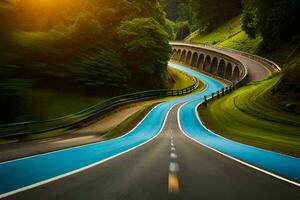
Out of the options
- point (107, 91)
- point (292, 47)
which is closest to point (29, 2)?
point (107, 91)

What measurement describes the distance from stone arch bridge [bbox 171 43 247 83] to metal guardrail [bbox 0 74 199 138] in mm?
11862

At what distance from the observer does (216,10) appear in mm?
→ 122750

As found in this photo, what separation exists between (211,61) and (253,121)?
6233cm

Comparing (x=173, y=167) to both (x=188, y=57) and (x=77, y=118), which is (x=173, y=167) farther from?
(x=188, y=57)

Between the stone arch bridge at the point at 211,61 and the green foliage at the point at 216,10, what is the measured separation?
16931mm

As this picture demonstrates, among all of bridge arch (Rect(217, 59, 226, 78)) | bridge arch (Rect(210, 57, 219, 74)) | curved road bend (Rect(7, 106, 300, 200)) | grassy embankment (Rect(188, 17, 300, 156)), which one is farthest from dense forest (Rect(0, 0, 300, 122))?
bridge arch (Rect(210, 57, 219, 74))

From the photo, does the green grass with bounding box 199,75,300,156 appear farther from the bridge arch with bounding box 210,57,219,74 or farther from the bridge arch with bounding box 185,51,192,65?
the bridge arch with bounding box 185,51,192,65

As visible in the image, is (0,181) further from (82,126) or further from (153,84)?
(153,84)

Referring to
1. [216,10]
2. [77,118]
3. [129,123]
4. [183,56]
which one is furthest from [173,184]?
[216,10]

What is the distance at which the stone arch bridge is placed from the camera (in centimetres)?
7362

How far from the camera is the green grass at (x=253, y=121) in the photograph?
71.9 feet

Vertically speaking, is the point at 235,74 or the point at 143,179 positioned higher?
the point at 235,74

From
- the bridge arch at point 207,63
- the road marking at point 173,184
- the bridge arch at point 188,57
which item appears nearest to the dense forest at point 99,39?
the road marking at point 173,184

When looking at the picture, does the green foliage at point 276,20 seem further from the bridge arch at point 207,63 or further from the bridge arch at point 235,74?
the bridge arch at point 207,63
